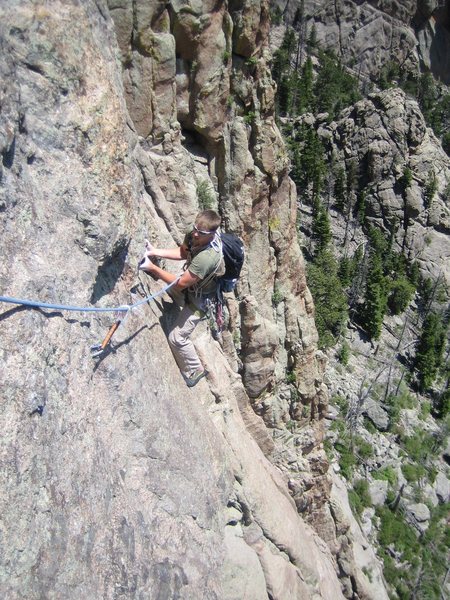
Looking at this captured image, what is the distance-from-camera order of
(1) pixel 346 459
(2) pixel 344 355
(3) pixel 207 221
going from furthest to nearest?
(2) pixel 344 355
(1) pixel 346 459
(3) pixel 207 221

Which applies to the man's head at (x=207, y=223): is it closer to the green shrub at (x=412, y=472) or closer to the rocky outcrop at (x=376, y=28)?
the green shrub at (x=412, y=472)

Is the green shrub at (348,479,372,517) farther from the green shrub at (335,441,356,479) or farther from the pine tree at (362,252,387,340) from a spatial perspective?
the pine tree at (362,252,387,340)

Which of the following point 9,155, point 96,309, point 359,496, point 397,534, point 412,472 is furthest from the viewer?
point 412,472

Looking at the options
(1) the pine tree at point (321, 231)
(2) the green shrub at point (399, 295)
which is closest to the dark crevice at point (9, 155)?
(1) the pine tree at point (321, 231)

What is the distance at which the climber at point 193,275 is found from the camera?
230 inches

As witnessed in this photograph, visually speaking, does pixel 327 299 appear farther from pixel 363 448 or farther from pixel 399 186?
pixel 399 186

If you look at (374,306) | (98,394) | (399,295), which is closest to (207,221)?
(98,394)

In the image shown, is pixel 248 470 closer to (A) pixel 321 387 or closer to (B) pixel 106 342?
(B) pixel 106 342

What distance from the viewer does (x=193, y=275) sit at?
19.5 ft

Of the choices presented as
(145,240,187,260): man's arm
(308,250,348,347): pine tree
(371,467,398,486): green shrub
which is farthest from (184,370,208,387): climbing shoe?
(308,250,348,347): pine tree

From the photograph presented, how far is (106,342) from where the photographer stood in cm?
493

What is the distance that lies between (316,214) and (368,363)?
17817 mm

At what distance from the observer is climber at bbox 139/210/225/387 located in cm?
585

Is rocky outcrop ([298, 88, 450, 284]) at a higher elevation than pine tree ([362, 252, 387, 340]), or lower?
higher
